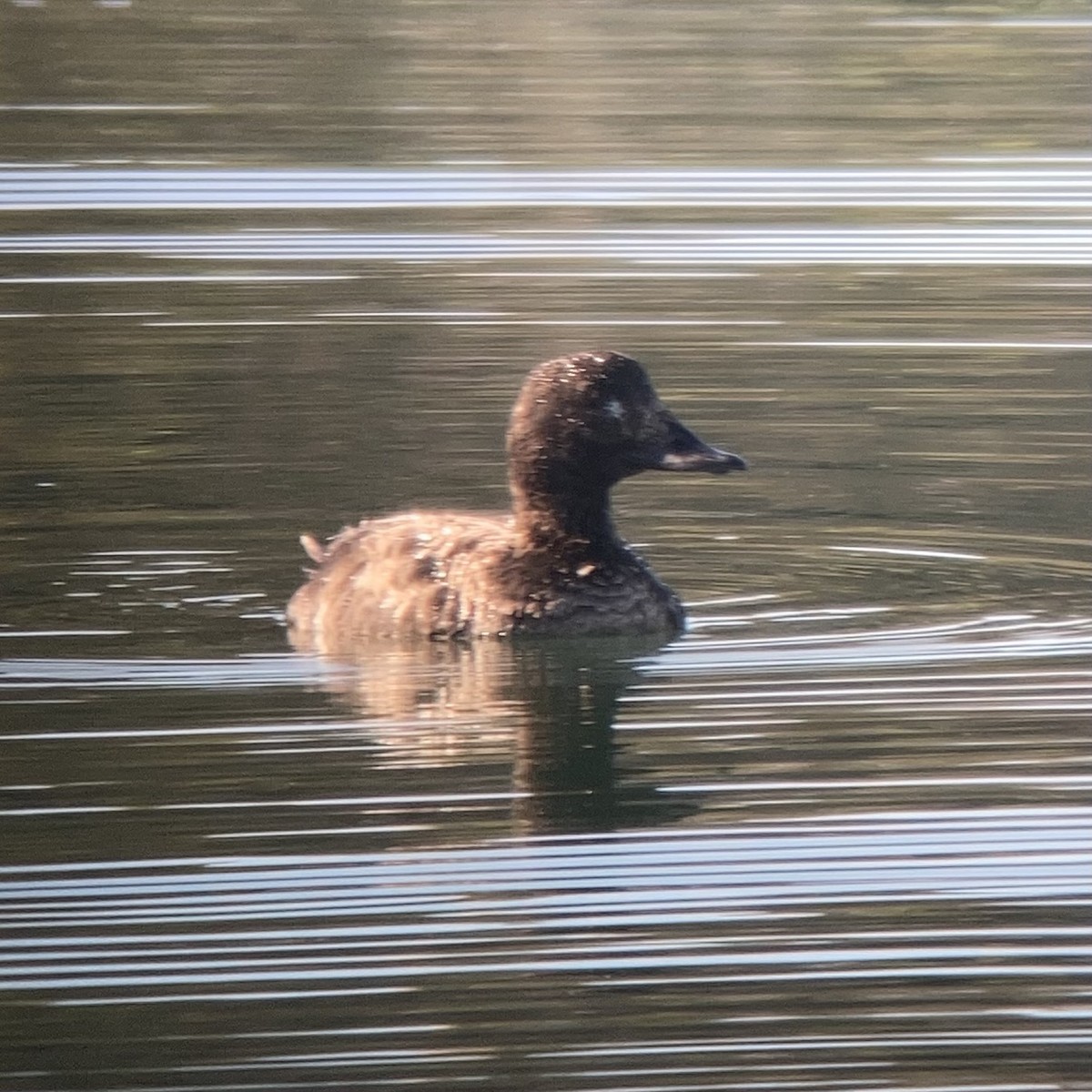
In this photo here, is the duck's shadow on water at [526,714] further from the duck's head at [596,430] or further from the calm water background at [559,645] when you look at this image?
the duck's head at [596,430]

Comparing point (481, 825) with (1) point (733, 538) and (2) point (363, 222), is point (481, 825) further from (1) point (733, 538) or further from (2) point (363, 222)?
(2) point (363, 222)

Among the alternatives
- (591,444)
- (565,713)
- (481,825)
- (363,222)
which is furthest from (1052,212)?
(481,825)

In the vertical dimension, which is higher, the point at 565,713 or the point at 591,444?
the point at 591,444

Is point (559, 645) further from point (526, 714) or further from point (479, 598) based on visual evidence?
point (526, 714)

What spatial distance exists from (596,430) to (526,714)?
167cm

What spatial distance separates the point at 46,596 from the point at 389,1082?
4.88m

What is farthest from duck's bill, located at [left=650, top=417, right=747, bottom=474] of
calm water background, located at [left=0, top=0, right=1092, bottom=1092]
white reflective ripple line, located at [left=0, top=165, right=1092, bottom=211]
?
white reflective ripple line, located at [left=0, top=165, right=1092, bottom=211]

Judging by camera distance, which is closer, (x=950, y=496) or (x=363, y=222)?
(x=950, y=496)

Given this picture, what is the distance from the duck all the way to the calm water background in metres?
0.18

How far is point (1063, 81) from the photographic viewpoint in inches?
934

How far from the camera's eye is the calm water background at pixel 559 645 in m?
6.50

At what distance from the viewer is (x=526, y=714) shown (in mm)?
9188

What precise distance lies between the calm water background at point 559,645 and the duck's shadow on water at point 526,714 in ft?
0.10

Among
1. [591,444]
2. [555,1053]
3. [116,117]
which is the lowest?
[555,1053]
